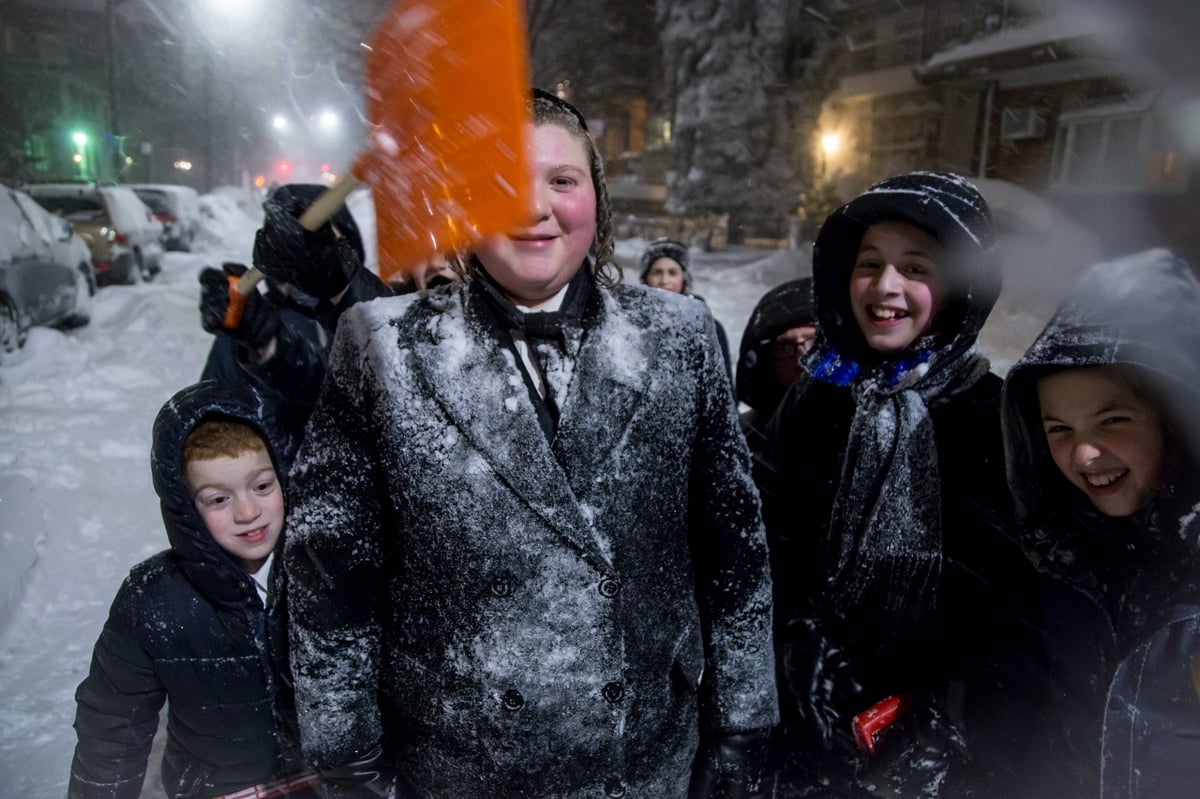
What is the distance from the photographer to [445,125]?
1215 millimetres

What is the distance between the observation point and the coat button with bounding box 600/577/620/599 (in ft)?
4.61

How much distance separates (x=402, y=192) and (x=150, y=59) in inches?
436

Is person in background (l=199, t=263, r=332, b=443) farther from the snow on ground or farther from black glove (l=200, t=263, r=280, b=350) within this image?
the snow on ground

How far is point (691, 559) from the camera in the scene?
1618mm

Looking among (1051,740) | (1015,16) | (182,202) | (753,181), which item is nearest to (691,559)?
(1051,740)

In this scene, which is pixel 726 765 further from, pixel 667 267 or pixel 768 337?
pixel 667 267

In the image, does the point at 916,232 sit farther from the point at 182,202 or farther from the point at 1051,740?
the point at 182,202

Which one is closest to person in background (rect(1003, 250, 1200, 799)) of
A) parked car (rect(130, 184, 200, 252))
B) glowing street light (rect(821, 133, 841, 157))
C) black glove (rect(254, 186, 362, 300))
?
black glove (rect(254, 186, 362, 300))

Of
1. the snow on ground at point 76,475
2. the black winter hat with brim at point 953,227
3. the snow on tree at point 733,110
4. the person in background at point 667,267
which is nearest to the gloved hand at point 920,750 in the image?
the black winter hat with brim at point 953,227

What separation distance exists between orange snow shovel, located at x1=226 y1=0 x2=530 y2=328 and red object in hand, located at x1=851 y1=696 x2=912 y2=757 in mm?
1512

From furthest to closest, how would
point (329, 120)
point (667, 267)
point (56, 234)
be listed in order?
point (56, 234) → point (667, 267) → point (329, 120)

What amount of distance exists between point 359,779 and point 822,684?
1.21m

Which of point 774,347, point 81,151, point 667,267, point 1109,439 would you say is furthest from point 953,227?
point 81,151

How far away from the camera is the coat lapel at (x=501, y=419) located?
1371 mm
